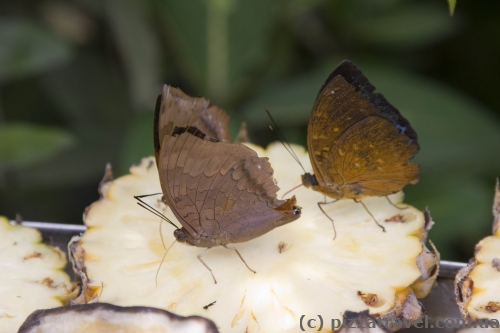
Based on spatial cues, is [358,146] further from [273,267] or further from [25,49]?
[25,49]

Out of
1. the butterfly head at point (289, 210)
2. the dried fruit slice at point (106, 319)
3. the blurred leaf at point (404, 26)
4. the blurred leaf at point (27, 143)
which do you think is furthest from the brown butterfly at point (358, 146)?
the blurred leaf at point (404, 26)

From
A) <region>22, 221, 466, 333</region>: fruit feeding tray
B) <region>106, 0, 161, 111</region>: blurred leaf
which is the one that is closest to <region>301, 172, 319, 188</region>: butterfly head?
<region>22, 221, 466, 333</region>: fruit feeding tray

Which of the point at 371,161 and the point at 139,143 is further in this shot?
the point at 139,143

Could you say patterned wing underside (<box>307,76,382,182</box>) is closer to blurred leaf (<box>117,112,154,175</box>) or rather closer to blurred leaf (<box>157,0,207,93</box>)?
blurred leaf (<box>117,112,154,175</box>)

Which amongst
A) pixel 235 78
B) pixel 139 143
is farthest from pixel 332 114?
pixel 235 78

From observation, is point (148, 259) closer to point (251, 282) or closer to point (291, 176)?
point (251, 282)

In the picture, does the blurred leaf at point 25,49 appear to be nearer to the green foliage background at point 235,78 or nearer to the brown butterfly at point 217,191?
the green foliage background at point 235,78
